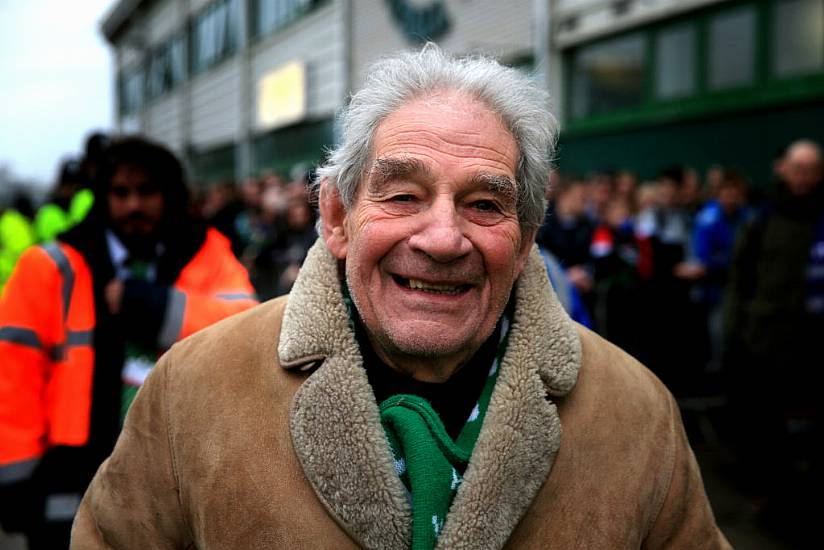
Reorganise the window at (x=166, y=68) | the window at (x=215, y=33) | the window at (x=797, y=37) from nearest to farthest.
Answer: the window at (x=797, y=37) < the window at (x=215, y=33) < the window at (x=166, y=68)

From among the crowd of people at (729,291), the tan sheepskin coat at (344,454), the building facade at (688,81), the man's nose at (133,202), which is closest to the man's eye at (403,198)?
the tan sheepskin coat at (344,454)

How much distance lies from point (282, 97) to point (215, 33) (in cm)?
681

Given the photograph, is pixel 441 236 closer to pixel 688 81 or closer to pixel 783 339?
pixel 783 339

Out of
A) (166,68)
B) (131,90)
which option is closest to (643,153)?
(166,68)

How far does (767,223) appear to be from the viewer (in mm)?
4922

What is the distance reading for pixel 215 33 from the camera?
79.7 ft

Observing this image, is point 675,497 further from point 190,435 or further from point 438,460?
point 190,435

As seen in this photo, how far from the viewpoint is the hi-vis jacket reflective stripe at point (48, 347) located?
2.41 m

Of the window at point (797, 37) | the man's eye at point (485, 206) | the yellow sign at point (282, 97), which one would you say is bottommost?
the man's eye at point (485, 206)

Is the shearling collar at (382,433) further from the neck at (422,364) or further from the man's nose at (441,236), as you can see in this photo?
the man's nose at (441,236)

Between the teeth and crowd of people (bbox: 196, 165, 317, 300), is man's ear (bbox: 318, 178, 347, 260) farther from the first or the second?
crowd of people (bbox: 196, 165, 317, 300)

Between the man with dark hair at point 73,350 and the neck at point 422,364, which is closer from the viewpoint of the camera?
the neck at point 422,364

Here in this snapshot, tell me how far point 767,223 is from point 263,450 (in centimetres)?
418

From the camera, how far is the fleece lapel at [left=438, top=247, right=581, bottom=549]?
1.59 metres
